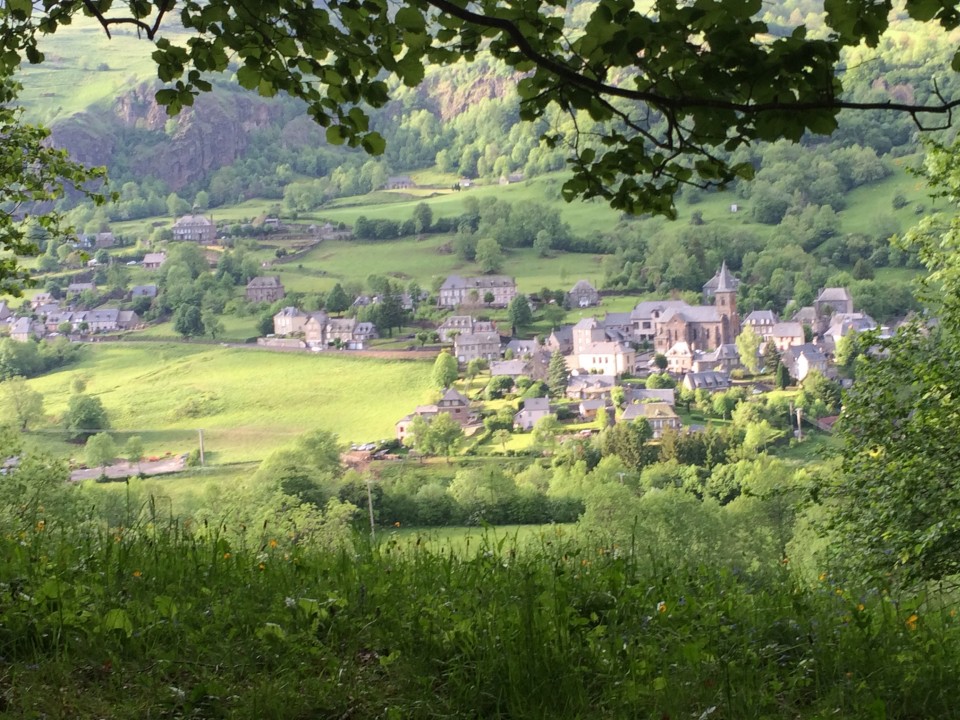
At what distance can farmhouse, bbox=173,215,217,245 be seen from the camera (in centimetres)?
12888

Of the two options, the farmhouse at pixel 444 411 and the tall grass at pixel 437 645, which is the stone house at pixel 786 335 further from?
the tall grass at pixel 437 645

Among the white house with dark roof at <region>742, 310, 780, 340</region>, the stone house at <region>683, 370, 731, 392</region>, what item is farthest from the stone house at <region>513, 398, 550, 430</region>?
the white house with dark roof at <region>742, 310, 780, 340</region>

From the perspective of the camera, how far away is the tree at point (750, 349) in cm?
9256

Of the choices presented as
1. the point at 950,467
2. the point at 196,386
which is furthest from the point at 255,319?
the point at 950,467

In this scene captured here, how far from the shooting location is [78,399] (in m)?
89.4

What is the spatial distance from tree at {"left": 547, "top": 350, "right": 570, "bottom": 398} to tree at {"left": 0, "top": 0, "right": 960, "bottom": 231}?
300 feet

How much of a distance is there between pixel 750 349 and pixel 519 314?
82.7 feet

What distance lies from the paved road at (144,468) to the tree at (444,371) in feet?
79.6

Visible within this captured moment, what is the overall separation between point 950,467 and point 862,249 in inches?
3739

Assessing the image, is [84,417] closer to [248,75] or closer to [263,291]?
[263,291]

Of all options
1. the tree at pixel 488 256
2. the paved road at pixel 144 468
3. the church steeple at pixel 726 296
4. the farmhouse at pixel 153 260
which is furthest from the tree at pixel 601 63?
the farmhouse at pixel 153 260

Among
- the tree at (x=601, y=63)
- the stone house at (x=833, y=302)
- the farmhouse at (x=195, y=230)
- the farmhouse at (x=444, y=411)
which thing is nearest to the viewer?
the tree at (x=601, y=63)

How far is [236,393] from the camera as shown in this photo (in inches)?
3730

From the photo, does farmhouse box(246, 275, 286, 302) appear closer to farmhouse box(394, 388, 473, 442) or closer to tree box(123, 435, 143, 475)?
tree box(123, 435, 143, 475)
